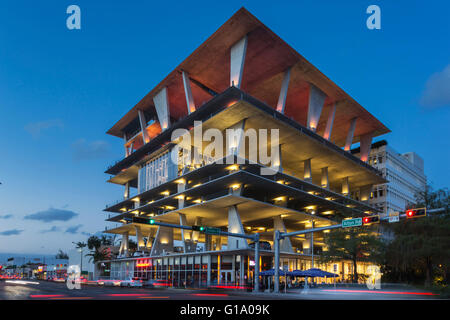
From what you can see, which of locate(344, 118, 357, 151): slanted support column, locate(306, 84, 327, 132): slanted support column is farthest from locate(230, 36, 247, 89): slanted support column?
locate(344, 118, 357, 151): slanted support column

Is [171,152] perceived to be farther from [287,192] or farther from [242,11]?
[242,11]

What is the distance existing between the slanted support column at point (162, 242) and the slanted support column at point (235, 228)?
696 inches

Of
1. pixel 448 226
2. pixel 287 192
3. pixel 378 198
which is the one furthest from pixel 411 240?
pixel 378 198

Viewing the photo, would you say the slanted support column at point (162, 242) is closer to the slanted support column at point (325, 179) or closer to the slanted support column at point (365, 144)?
the slanted support column at point (325, 179)

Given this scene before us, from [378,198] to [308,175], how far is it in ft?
103

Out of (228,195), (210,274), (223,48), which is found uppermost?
(223,48)

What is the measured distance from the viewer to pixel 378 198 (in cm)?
8425

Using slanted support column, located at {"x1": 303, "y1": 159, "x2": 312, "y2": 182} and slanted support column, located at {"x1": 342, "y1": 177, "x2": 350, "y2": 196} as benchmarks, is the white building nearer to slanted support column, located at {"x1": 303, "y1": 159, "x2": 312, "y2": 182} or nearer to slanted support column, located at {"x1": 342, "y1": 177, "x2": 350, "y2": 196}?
slanted support column, located at {"x1": 342, "y1": 177, "x2": 350, "y2": 196}

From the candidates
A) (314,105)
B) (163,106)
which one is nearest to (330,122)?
(314,105)

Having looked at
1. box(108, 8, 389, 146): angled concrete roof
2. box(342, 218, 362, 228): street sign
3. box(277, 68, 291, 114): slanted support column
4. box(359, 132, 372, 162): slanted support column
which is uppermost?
box(108, 8, 389, 146): angled concrete roof

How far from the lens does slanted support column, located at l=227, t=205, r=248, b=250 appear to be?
49375 mm

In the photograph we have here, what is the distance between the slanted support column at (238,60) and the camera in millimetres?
50312

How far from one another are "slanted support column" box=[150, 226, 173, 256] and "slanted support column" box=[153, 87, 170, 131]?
17856 mm
